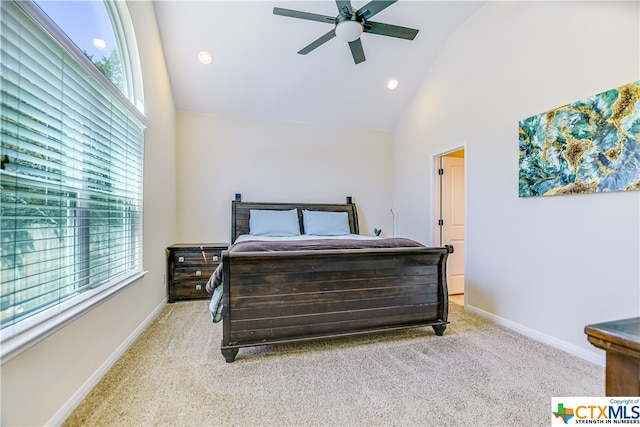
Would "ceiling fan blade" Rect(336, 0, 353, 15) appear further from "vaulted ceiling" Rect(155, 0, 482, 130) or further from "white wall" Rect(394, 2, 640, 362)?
"white wall" Rect(394, 2, 640, 362)

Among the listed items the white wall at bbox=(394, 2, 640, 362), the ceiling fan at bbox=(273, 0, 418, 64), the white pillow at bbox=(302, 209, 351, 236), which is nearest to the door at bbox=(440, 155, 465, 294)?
the white wall at bbox=(394, 2, 640, 362)

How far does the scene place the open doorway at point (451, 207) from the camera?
155 inches

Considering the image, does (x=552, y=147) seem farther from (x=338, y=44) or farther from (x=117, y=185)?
(x=117, y=185)

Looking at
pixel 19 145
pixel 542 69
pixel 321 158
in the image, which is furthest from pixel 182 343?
pixel 542 69

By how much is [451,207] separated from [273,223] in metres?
2.53

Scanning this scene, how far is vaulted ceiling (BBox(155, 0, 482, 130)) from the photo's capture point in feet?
10.2

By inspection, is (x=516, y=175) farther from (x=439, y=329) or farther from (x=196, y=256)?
(x=196, y=256)

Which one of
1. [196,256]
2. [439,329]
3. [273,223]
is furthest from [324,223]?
[439,329]

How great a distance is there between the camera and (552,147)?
2404mm

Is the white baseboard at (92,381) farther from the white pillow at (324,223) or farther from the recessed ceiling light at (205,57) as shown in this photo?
the recessed ceiling light at (205,57)

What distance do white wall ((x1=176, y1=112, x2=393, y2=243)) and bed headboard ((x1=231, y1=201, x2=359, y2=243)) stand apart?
0.42 feet

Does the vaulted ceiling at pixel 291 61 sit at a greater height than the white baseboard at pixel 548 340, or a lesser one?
greater

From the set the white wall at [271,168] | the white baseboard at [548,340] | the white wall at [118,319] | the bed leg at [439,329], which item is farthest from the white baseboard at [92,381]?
the white baseboard at [548,340]

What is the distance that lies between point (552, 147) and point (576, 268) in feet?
3.32
